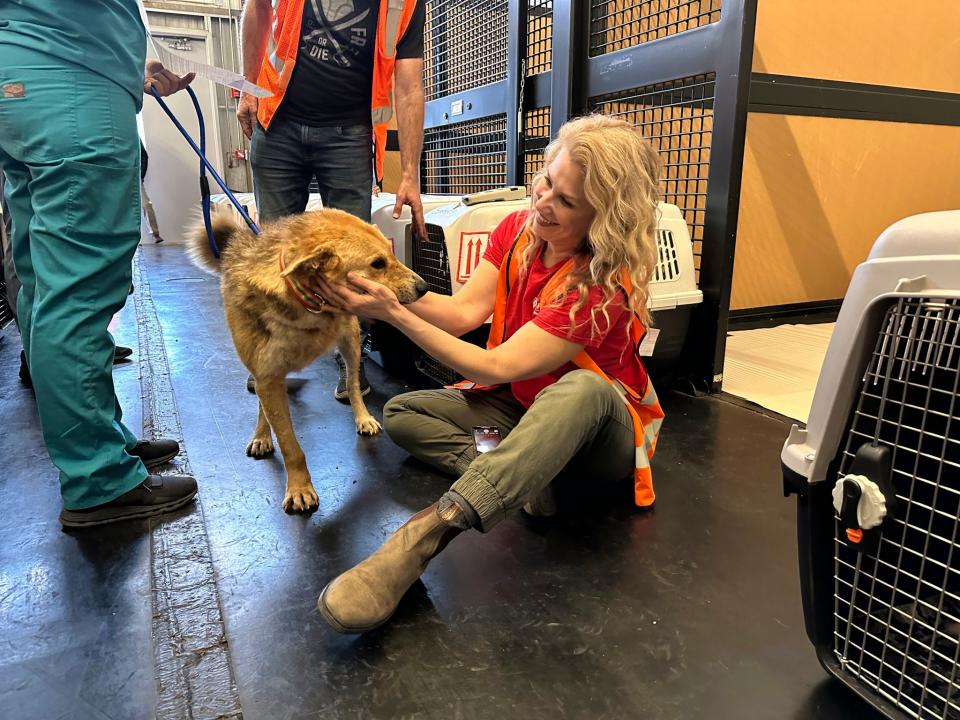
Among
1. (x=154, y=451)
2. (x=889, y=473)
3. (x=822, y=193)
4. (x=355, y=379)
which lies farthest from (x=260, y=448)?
(x=822, y=193)

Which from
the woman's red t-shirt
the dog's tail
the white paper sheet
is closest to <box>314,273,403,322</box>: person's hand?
the woman's red t-shirt

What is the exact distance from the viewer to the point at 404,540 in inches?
44.5

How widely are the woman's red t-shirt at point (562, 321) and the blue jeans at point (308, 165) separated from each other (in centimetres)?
77

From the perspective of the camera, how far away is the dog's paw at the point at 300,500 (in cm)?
150

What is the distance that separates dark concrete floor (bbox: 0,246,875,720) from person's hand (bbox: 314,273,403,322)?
0.53m

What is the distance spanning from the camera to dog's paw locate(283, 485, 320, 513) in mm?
1497

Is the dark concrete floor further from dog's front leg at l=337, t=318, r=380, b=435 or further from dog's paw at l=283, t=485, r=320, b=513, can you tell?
dog's front leg at l=337, t=318, r=380, b=435

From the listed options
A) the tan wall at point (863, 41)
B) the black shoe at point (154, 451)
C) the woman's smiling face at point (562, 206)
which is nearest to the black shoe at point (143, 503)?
the black shoe at point (154, 451)

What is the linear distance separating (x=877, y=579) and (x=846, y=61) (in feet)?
11.5

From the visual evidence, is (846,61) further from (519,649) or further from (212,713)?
(212,713)

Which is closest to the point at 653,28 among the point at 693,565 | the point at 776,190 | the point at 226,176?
the point at 776,190

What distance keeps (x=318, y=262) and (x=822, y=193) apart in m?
3.23

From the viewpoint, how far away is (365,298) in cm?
124

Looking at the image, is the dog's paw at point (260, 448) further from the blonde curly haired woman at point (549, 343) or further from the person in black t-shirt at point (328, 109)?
the person in black t-shirt at point (328, 109)
